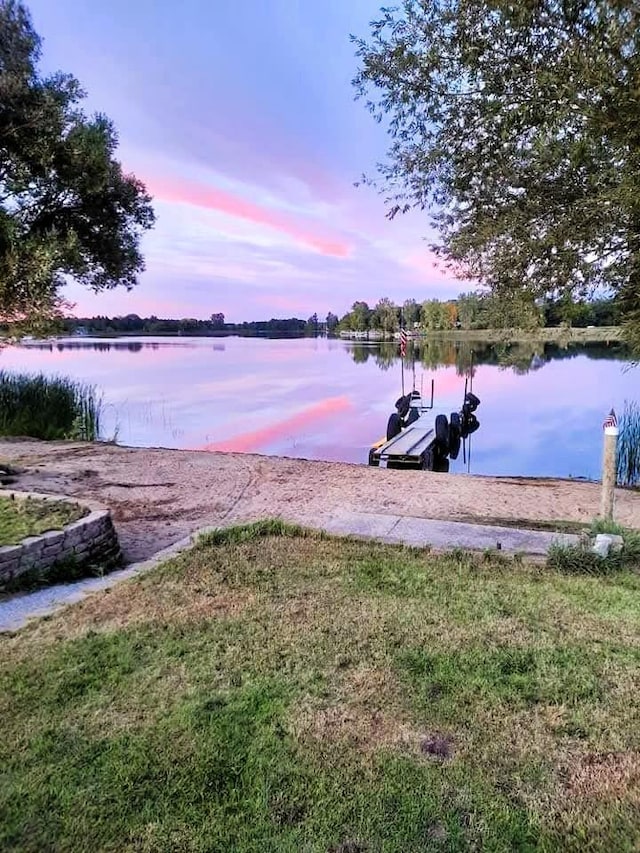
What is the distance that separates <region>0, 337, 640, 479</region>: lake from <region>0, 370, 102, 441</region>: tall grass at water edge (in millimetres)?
1209

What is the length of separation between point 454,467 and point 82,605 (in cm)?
1143

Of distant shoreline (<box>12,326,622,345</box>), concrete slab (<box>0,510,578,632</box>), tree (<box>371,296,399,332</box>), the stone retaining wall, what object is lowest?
concrete slab (<box>0,510,578,632</box>)

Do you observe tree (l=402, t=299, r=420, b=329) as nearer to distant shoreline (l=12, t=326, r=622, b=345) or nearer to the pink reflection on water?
distant shoreline (l=12, t=326, r=622, b=345)

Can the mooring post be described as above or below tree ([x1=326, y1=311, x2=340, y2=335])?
below

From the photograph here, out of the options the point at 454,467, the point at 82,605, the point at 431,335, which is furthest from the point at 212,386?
the point at 431,335

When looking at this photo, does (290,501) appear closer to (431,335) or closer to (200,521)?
(200,521)

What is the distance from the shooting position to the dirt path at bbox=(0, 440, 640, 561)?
239 inches

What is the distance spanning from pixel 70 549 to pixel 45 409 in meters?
8.96

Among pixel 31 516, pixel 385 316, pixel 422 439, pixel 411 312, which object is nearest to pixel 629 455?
pixel 422 439

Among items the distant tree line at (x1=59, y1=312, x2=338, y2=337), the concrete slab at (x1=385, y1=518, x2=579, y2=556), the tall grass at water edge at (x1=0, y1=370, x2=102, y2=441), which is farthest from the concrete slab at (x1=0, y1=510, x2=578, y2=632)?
the distant tree line at (x1=59, y1=312, x2=338, y2=337)

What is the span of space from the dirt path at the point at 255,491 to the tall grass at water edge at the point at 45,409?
1936 mm

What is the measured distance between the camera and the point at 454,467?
13758 millimetres

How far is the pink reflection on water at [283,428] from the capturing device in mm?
13930

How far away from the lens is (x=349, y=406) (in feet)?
70.3
